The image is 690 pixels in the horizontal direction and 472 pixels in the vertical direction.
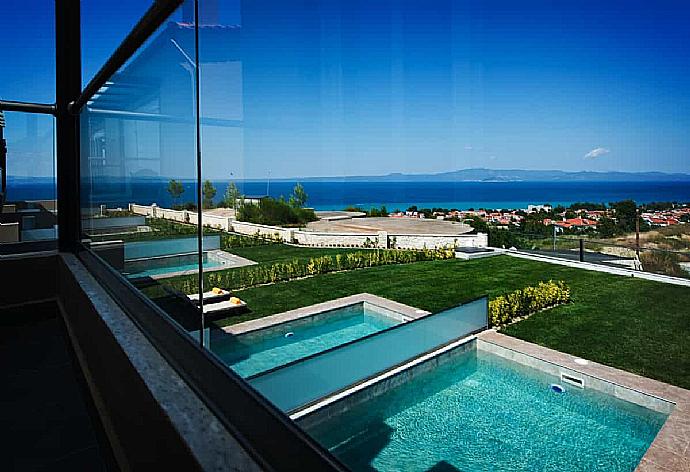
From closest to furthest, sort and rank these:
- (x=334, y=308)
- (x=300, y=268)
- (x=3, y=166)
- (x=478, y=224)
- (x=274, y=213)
A: (x=274, y=213), (x=334, y=308), (x=300, y=268), (x=478, y=224), (x=3, y=166)

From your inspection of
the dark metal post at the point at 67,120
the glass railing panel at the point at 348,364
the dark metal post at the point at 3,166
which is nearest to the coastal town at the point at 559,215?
the glass railing panel at the point at 348,364

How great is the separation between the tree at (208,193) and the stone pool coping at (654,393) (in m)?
1.05

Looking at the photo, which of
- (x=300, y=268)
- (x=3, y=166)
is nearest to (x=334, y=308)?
(x=300, y=268)

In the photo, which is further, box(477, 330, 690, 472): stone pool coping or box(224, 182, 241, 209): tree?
box(224, 182, 241, 209): tree

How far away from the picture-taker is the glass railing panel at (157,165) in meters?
1.14

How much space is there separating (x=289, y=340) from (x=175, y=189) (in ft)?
1.72

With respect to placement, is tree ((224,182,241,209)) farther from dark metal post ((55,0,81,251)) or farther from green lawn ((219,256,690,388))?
dark metal post ((55,0,81,251))

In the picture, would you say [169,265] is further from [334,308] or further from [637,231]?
[637,231]

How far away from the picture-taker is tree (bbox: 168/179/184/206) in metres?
1.19

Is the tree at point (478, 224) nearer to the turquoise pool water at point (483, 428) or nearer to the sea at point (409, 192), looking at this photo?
the sea at point (409, 192)

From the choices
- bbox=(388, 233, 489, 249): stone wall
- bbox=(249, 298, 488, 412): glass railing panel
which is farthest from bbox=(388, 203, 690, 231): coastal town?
bbox=(249, 298, 488, 412): glass railing panel

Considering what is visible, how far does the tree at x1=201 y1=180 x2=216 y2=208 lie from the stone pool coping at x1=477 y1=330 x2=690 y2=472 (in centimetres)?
105

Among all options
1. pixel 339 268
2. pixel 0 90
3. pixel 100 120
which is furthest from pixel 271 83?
pixel 0 90

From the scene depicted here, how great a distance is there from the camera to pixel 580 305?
92.2 inches
